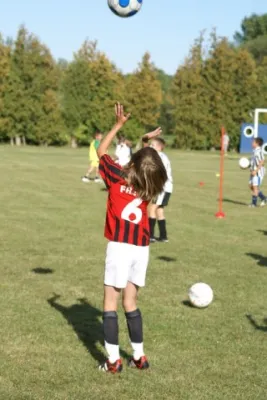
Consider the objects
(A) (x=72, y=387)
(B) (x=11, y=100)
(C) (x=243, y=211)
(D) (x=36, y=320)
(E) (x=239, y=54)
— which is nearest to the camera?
(A) (x=72, y=387)

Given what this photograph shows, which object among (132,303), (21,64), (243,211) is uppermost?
(21,64)

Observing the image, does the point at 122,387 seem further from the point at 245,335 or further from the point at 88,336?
the point at 245,335

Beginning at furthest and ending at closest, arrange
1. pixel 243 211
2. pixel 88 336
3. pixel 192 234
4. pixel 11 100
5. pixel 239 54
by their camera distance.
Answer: pixel 239 54
pixel 11 100
pixel 243 211
pixel 192 234
pixel 88 336

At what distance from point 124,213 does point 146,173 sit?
442 mm

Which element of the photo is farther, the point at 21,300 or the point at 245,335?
the point at 21,300

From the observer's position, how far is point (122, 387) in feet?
18.1

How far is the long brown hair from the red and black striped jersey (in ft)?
0.32

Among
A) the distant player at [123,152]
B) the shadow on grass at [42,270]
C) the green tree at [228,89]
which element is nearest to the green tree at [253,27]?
the green tree at [228,89]

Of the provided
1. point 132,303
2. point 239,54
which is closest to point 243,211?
point 132,303

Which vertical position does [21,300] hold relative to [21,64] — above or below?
below

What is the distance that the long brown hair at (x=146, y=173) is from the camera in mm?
5578

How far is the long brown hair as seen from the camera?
558 centimetres

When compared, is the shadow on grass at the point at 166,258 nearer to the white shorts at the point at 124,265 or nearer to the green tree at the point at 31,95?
the white shorts at the point at 124,265

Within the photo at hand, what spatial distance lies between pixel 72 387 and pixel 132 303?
2.97 ft
